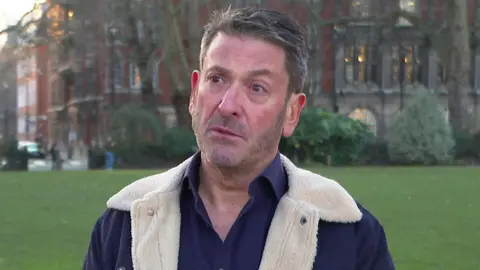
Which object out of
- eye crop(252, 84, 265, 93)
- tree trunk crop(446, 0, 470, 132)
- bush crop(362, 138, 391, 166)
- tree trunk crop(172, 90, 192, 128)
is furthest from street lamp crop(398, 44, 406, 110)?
eye crop(252, 84, 265, 93)

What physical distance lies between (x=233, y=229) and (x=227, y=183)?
0.60 feet

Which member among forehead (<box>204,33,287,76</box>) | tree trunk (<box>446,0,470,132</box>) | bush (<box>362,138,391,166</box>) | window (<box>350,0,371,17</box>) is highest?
window (<box>350,0,371,17</box>)

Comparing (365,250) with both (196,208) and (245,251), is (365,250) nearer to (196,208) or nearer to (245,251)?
(245,251)

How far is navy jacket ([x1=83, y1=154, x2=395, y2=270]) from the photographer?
220 centimetres

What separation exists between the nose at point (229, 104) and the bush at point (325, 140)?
27.7 metres

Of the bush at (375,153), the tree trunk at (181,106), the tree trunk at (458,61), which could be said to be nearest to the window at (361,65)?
the tree trunk at (458,61)

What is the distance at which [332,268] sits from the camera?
2.20 m

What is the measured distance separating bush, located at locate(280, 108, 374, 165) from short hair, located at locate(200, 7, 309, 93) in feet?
90.4

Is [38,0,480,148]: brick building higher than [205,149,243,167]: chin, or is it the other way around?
[38,0,480,148]: brick building

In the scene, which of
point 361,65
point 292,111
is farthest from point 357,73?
point 292,111

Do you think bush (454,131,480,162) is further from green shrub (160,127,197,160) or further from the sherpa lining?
the sherpa lining

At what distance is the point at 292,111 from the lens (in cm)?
241

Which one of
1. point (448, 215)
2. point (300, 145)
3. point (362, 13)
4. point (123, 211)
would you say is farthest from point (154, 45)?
point (123, 211)

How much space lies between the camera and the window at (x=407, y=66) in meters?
48.5
